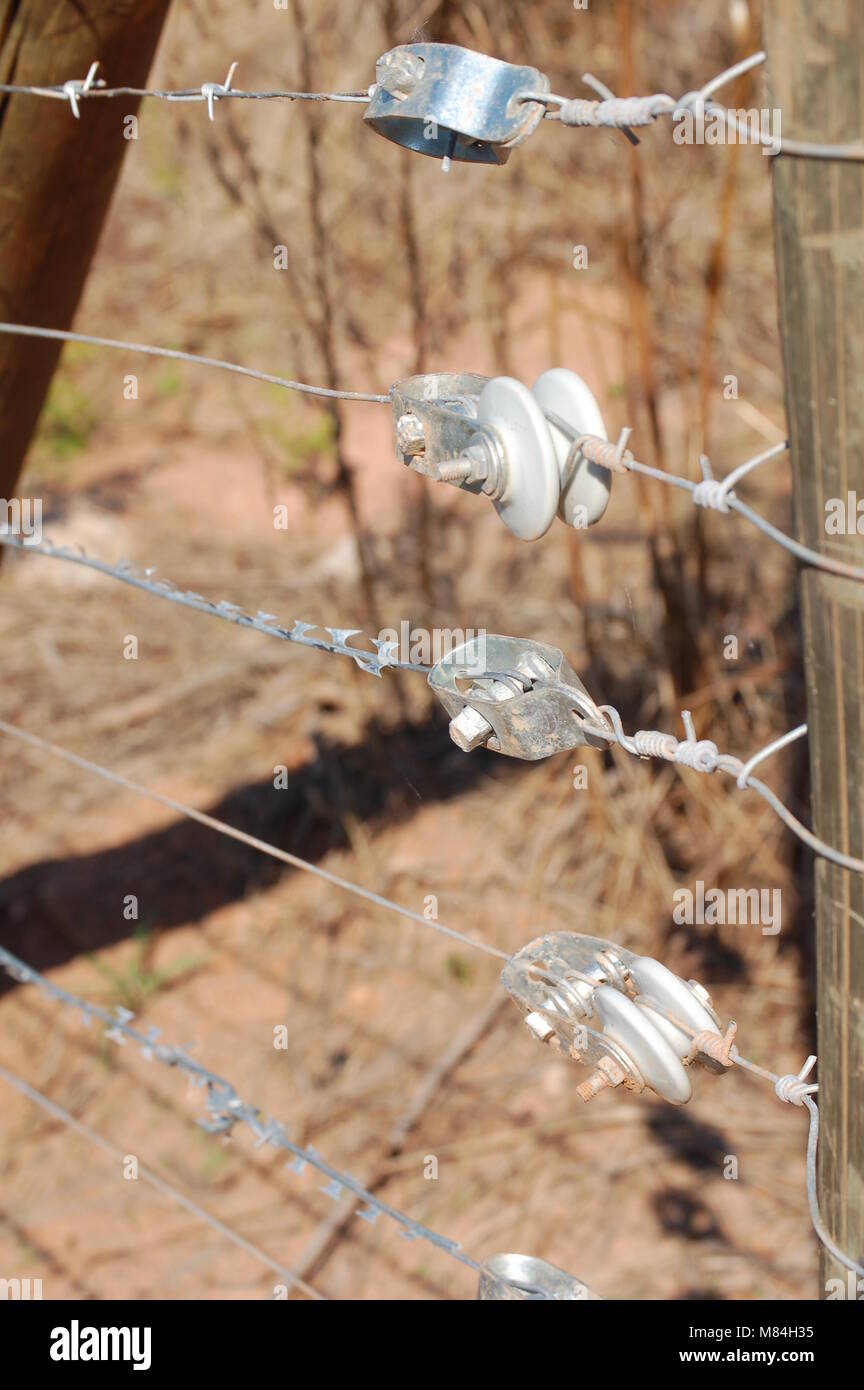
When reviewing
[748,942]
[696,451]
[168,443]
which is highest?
[168,443]

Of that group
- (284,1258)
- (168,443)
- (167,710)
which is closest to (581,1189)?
(284,1258)

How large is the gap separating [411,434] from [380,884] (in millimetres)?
2150

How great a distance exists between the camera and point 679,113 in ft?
2.93

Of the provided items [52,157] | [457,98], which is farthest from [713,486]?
[52,157]

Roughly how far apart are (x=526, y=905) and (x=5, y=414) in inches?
65.1

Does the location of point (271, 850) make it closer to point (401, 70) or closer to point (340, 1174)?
point (340, 1174)

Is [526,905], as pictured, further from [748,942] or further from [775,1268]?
[775,1268]

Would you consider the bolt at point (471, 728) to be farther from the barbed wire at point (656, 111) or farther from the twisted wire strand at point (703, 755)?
the barbed wire at point (656, 111)

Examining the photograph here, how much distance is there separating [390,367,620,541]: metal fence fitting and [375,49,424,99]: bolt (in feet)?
0.75

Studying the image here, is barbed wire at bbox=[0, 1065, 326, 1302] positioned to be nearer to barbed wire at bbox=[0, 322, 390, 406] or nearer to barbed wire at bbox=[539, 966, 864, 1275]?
barbed wire at bbox=[539, 966, 864, 1275]

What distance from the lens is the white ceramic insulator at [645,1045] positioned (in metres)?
1.00

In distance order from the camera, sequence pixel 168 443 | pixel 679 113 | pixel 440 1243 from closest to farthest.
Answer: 1. pixel 679 113
2. pixel 440 1243
3. pixel 168 443

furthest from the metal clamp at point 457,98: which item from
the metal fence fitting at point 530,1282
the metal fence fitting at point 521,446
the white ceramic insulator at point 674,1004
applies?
the metal fence fitting at point 530,1282

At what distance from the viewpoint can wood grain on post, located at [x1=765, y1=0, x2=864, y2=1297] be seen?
85cm
